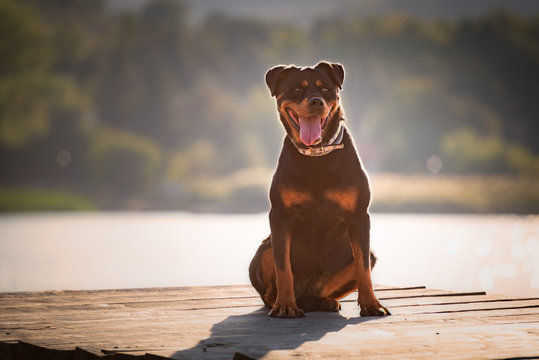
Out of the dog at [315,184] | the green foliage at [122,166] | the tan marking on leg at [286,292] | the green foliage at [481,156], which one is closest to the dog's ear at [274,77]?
the dog at [315,184]

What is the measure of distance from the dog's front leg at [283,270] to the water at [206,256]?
586 cm

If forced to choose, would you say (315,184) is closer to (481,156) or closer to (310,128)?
(310,128)

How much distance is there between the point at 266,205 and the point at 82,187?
1108 centimetres

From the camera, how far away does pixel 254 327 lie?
136 inches

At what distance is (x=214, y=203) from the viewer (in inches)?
1149

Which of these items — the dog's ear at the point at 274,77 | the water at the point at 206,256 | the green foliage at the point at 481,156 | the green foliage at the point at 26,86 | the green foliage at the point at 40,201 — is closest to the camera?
the dog's ear at the point at 274,77

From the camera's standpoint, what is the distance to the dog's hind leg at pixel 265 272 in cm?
391

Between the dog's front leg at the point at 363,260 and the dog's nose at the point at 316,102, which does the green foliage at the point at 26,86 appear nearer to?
the dog's front leg at the point at 363,260

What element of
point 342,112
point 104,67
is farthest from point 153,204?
point 342,112

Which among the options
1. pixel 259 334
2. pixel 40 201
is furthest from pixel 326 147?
pixel 40 201

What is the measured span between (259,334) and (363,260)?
727 mm

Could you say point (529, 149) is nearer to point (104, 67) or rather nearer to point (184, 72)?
point (184, 72)

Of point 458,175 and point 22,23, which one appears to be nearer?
point 458,175

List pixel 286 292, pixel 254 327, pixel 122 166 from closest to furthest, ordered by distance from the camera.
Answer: pixel 254 327
pixel 286 292
pixel 122 166
